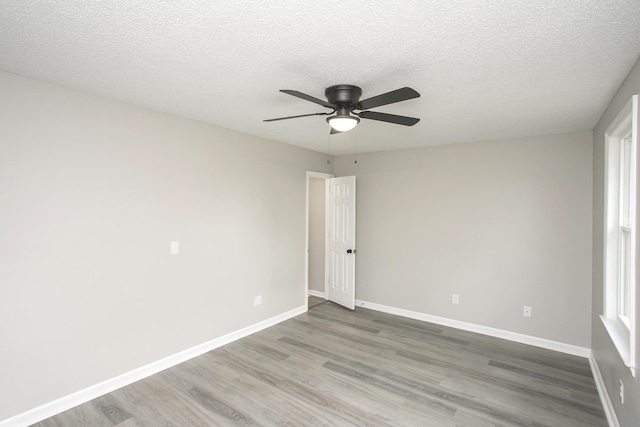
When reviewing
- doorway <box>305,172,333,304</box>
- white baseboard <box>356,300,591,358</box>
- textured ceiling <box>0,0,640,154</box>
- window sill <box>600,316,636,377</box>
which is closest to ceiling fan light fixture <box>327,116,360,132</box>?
textured ceiling <box>0,0,640,154</box>

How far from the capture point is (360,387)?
2928 millimetres

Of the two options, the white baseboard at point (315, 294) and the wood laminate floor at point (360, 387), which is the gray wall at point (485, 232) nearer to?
the wood laminate floor at point (360, 387)

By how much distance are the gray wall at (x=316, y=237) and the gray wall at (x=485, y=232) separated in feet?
2.69

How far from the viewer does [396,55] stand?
1905mm

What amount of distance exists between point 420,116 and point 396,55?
4.34ft

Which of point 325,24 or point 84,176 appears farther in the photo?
point 84,176

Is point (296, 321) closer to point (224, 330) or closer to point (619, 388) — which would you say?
point (224, 330)

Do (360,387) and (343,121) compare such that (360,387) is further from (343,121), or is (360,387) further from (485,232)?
(485,232)

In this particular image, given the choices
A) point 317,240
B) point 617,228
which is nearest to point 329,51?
point 617,228

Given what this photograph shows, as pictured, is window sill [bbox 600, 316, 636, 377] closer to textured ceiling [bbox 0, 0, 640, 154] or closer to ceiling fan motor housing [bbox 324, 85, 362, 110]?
textured ceiling [bbox 0, 0, 640, 154]

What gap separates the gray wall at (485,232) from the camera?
367cm

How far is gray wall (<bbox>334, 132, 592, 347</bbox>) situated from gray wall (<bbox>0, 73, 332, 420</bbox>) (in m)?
1.98

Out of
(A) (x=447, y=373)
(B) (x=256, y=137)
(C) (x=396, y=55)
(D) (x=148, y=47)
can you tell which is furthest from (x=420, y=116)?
(A) (x=447, y=373)

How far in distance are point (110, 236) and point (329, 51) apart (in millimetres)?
2347
